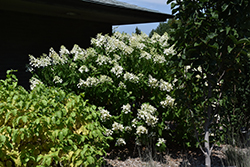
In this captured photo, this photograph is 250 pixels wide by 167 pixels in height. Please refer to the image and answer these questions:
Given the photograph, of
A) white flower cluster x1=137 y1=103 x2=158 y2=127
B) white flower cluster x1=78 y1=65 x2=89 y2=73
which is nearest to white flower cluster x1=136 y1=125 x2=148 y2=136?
white flower cluster x1=137 y1=103 x2=158 y2=127

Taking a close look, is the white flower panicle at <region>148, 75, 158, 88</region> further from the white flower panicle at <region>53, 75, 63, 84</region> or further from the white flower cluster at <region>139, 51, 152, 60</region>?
the white flower panicle at <region>53, 75, 63, 84</region>

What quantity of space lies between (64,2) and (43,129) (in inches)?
101

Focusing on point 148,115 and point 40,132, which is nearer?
point 40,132

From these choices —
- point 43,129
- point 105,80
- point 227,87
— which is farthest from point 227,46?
point 43,129

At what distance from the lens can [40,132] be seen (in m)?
3.02

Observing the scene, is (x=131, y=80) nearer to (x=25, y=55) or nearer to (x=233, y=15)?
(x=233, y=15)

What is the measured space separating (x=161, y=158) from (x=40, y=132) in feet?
7.42

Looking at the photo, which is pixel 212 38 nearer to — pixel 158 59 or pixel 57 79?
pixel 158 59

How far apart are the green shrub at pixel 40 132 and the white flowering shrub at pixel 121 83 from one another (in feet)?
3.02

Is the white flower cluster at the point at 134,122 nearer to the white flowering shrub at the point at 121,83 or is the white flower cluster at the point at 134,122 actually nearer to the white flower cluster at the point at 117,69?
the white flowering shrub at the point at 121,83

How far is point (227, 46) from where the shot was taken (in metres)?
3.29

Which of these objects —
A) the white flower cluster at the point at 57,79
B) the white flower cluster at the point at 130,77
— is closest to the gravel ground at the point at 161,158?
the white flower cluster at the point at 130,77

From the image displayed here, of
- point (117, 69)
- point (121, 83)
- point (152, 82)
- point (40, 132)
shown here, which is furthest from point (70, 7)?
point (40, 132)

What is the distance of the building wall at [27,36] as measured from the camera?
5.60m
